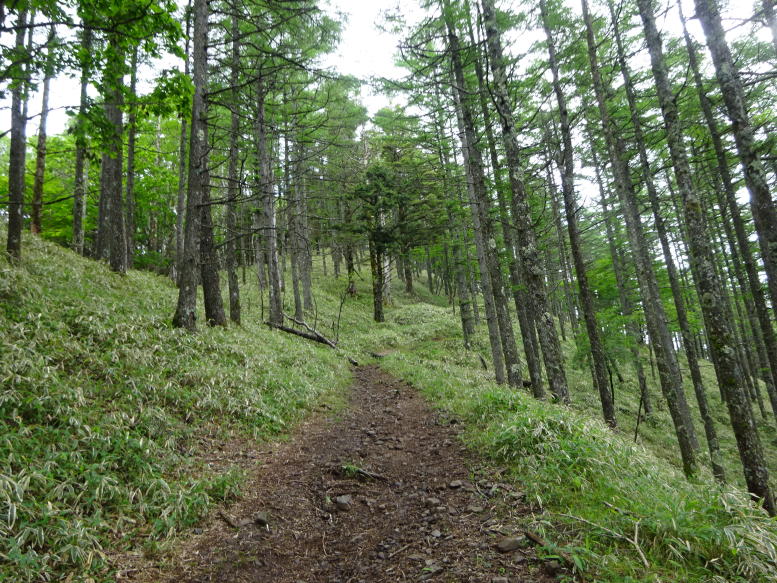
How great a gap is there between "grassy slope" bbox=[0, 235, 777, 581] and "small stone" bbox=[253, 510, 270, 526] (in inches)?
23.4

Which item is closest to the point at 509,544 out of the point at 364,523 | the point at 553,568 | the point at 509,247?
the point at 553,568

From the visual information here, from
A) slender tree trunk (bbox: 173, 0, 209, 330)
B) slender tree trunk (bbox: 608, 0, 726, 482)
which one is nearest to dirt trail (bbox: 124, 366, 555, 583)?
slender tree trunk (bbox: 173, 0, 209, 330)

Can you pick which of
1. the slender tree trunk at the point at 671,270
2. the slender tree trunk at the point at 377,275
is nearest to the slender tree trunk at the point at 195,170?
the slender tree trunk at the point at 671,270

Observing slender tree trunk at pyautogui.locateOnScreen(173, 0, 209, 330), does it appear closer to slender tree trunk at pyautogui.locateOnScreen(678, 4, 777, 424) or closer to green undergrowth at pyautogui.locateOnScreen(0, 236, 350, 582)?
green undergrowth at pyautogui.locateOnScreen(0, 236, 350, 582)

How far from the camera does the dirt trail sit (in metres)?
3.22

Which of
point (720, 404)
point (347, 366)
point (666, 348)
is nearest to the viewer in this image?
point (666, 348)

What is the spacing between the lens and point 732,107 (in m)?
6.11

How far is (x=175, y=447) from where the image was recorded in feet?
17.1

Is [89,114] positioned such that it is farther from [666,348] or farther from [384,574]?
[666,348]

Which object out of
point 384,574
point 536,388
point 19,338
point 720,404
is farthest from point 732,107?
point 720,404

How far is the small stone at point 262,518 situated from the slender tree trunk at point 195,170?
642 cm

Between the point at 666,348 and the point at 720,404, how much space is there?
19991mm

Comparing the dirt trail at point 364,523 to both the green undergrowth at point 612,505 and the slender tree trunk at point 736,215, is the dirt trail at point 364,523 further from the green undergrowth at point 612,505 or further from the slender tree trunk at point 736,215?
the slender tree trunk at point 736,215

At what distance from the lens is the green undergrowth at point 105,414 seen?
329 centimetres
